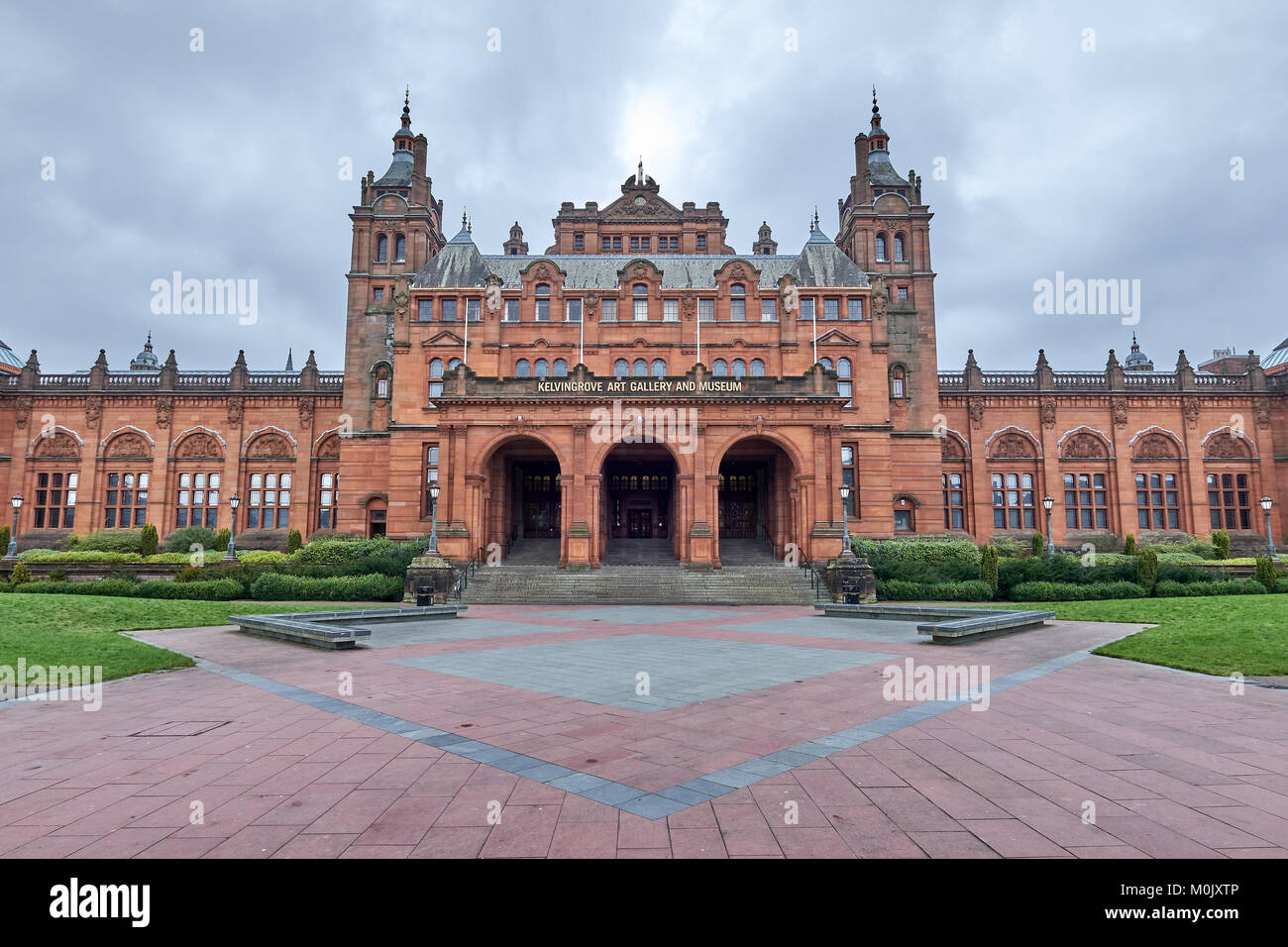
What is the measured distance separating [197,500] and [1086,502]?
2415 inches

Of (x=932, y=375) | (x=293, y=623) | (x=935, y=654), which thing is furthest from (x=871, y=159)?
(x=293, y=623)

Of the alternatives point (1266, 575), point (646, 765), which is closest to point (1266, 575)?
point (1266, 575)

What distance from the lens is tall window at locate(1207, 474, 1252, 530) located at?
146 feet

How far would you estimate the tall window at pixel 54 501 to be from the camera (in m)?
44.8

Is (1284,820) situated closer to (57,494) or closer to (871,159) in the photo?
(871,159)

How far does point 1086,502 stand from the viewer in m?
44.8

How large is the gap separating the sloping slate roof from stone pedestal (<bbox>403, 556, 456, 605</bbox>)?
67.9 ft

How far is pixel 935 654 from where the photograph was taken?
482 inches

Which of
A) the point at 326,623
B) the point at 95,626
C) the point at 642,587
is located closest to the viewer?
the point at 95,626

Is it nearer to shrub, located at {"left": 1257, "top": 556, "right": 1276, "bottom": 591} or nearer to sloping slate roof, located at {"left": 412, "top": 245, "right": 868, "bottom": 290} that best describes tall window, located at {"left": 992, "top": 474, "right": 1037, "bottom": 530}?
sloping slate roof, located at {"left": 412, "top": 245, "right": 868, "bottom": 290}

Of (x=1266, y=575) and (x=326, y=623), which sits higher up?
(x=1266, y=575)

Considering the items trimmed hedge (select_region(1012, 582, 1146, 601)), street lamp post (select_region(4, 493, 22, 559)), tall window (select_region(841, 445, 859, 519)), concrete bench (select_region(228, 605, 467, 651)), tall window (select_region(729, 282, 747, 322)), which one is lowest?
trimmed hedge (select_region(1012, 582, 1146, 601))

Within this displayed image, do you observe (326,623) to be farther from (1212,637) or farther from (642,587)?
(1212,637)

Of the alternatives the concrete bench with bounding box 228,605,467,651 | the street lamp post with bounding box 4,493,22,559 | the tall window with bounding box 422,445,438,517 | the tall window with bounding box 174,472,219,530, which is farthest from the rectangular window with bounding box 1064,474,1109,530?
the tall window with bounding box 174,472,219,530
